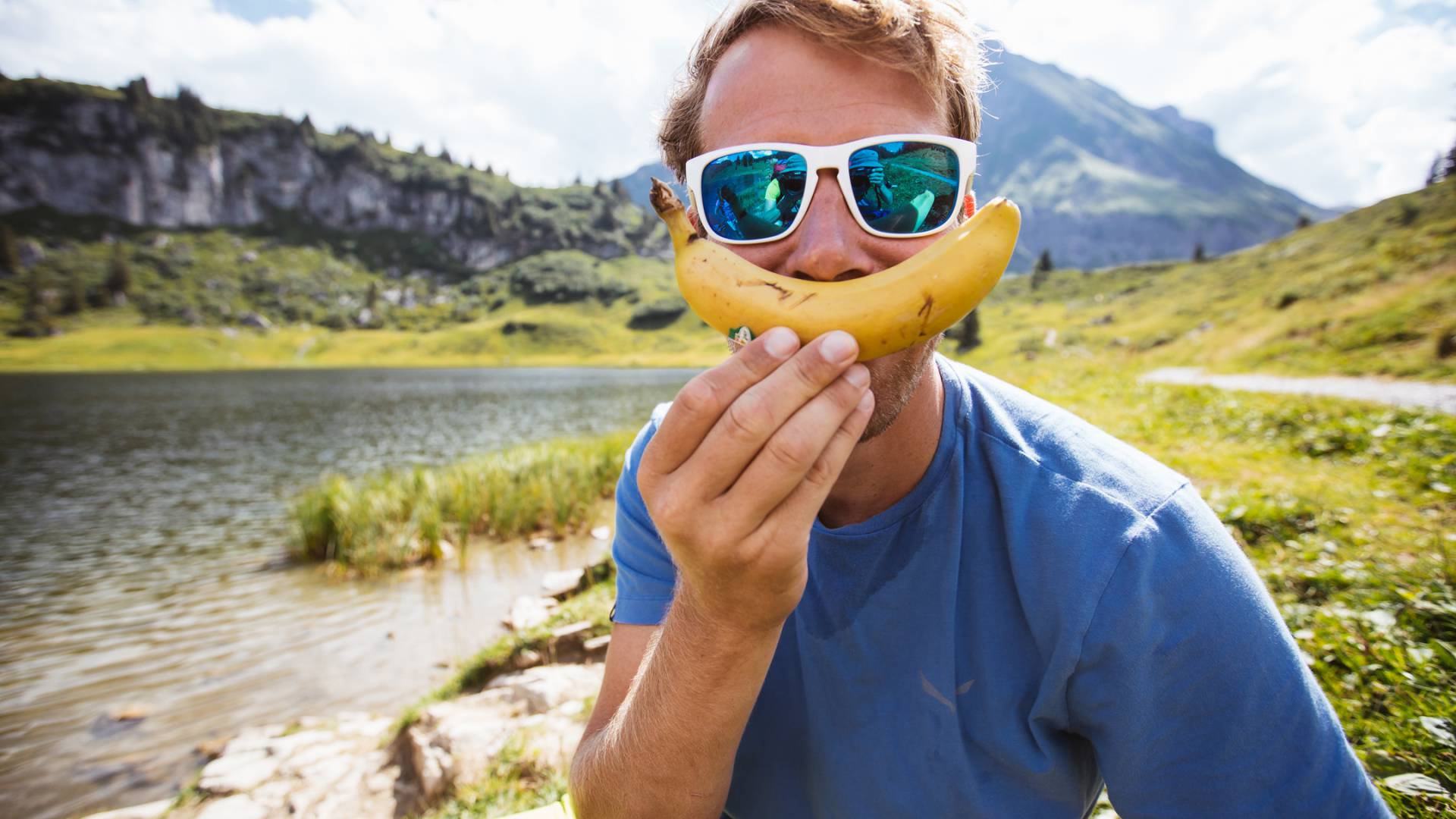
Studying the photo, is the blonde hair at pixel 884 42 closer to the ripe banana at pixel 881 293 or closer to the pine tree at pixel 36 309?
the ripe banana at pixel 881 293

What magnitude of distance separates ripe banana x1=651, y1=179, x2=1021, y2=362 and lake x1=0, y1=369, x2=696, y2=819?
7402mm

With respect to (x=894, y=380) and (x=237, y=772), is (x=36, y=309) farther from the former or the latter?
(x=894, y=380)

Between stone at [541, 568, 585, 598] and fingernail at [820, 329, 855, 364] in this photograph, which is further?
stone at [541, 568, 585, 598]

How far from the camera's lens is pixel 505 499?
1298 cm

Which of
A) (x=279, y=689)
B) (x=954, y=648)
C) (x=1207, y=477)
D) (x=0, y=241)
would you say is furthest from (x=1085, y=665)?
(x=0, y=241)

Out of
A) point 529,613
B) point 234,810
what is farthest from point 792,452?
point 529,613

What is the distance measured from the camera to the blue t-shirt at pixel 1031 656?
1.46 metres

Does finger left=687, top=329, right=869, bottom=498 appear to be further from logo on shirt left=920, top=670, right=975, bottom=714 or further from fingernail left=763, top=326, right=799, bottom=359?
logo on shirt left=920, top=670, right=975, bottom=714

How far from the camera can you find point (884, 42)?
6.43 feet

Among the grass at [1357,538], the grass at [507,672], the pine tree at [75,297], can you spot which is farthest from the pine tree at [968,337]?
the pine tree at [75,297]

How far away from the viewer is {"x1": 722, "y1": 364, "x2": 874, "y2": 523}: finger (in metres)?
1.40

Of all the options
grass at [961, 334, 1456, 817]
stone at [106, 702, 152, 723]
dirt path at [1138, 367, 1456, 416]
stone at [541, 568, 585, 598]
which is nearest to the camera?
grass at [961, 334, 1456, 817]

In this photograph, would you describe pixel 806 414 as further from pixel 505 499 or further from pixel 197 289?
pixel 197 289

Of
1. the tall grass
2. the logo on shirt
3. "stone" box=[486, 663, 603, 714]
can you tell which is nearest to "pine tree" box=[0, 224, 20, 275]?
the tall grass
